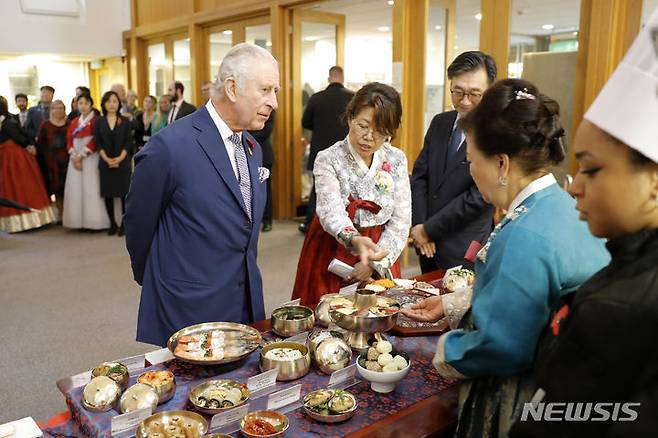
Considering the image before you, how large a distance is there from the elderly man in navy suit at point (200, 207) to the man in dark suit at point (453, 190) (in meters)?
0.85

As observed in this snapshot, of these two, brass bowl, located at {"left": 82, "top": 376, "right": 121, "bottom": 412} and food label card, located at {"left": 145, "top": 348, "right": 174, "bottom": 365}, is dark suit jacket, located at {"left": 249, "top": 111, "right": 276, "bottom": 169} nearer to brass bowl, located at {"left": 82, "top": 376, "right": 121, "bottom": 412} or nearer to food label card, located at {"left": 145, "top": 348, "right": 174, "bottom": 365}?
food label card, located at {"left": 145, "top": 348, "right": 174, "bottom": 365}

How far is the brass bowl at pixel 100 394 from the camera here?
4.00 feet

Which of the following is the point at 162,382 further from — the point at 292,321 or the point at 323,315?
the point at 323,315

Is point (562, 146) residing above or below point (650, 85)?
below

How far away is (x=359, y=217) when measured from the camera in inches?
84.4

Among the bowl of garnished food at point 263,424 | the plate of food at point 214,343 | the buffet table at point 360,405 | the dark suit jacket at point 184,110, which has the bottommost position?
the buffet table at point 360,405

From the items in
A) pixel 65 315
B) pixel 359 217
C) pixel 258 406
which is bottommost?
pixel 65 315

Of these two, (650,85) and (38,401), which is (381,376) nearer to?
(650,85)

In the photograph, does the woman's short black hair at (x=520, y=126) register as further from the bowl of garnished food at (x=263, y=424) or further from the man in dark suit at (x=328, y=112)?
the man in dark suit at (x=328, y=112)

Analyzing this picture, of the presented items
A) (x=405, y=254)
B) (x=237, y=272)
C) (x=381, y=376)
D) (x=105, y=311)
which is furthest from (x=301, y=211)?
(x=381, y=376)

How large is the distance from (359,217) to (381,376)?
91 centimetres

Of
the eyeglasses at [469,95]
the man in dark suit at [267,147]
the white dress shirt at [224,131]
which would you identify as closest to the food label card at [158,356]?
the white dress shirt at [224,131]

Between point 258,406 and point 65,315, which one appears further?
point 65,315

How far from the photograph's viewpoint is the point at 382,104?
206 centimetres
